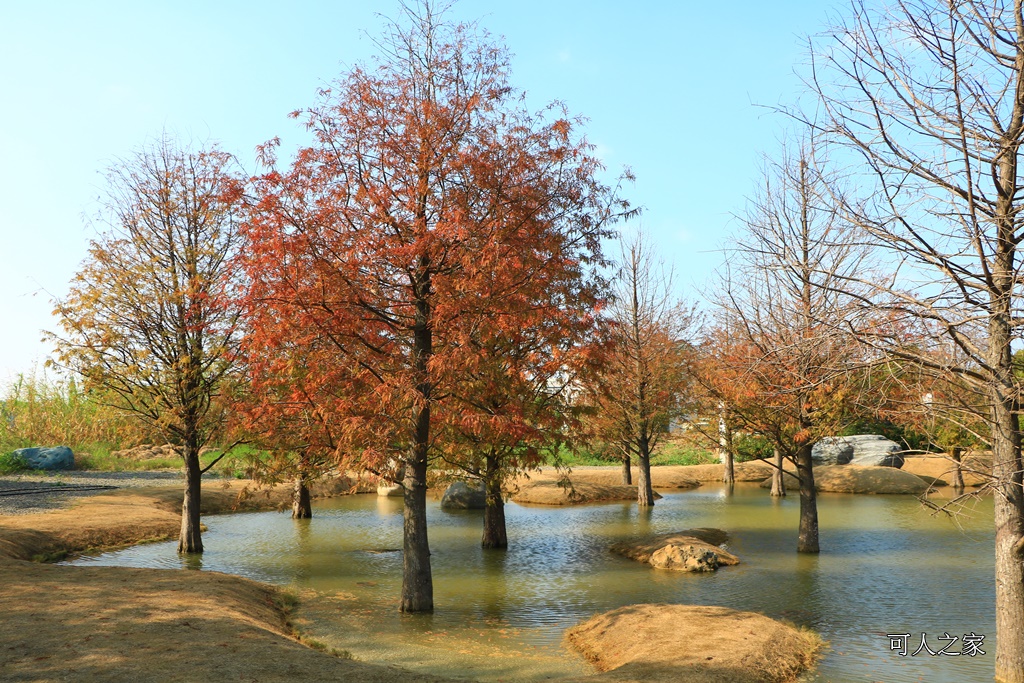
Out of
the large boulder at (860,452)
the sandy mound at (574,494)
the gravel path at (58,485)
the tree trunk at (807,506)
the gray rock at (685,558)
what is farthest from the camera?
the large boulder at (860,452)

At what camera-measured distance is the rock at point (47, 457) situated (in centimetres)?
3128

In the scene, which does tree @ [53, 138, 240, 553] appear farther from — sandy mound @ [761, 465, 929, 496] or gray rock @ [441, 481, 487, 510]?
sandy mound @ [761, 465, 929, 496]

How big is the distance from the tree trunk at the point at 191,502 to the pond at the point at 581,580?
58 cm

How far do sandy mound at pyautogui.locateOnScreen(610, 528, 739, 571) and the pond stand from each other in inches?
16.6

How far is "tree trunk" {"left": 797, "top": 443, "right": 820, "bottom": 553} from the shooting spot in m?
18.8

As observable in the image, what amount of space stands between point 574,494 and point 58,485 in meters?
18.9

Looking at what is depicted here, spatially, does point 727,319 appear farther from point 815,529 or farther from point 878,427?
point 878,427

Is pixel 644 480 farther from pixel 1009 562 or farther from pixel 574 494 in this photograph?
pixel 1009 562

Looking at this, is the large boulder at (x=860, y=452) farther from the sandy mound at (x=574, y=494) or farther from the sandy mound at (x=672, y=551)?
the sandy mound at (x=672, y=551)

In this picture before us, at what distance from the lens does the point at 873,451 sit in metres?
38.2

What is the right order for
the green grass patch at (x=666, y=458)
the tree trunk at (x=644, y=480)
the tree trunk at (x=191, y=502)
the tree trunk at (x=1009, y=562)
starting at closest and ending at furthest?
the tree trunk at (x=1009, y=562) < the tree trunk at (x=191, y=502) < the tree trunk at (x=644, y=480) < the green grass patch at (x=666, y=458)

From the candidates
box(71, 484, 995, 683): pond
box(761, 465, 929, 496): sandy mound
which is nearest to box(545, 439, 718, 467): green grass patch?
box(761, 465, 929, 496): sandy mound

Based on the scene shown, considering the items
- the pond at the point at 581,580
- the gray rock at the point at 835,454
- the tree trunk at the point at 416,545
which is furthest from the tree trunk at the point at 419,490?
the gray rock at the point at 835,454

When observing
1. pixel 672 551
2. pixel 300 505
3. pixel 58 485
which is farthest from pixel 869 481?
pixel 58 485
